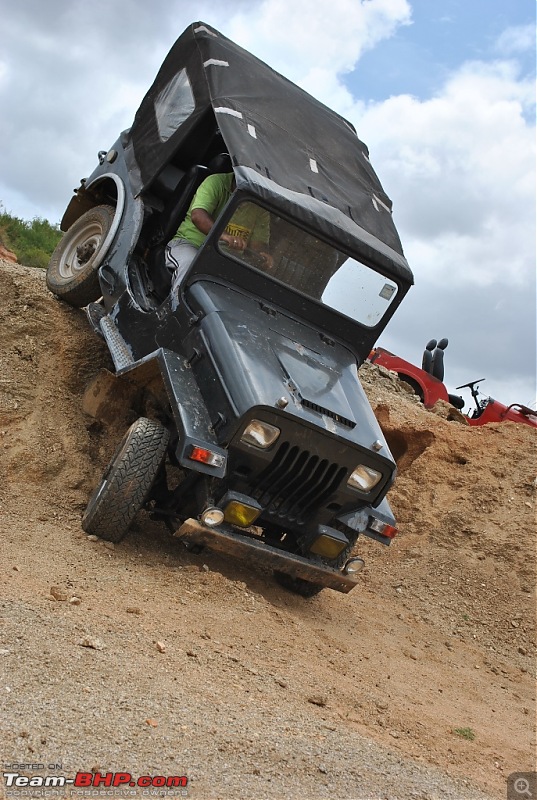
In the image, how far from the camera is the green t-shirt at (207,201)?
594 cm

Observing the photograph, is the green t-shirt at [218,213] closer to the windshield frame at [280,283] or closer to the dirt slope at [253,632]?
the windshield frame at [280,283]

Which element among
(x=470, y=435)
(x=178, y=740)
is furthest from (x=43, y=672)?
(x=470, y=435)

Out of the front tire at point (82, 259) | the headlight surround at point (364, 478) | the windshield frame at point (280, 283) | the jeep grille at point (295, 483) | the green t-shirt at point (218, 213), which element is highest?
the green t-shirt at point (218, 213)

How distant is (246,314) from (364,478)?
4.41 ft

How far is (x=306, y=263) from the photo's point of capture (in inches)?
229

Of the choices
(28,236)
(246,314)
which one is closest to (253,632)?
(246,314)

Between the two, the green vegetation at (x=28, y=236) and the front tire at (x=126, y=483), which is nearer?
the front tire at (x=126, y=483)

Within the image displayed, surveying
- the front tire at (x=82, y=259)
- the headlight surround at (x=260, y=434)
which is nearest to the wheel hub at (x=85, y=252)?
the front tire at (x=82, y=259)

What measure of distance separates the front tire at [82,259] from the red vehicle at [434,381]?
255 inches

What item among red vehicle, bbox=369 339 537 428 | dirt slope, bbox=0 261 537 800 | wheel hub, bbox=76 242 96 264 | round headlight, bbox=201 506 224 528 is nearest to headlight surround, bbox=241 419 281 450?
round headlight, bbox=201 506 224 528

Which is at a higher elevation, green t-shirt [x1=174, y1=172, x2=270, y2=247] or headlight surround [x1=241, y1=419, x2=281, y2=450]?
green t-shirt [x1=174, y1=172, x2=270, y2=247]

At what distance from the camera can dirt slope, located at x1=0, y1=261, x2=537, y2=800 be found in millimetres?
2809

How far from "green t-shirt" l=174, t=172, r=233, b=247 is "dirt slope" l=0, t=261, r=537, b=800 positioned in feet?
4.98

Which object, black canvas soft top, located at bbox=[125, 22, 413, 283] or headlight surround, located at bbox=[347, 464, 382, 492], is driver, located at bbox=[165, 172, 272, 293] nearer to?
black canvas soft top, located at bbox=[125, 22, 413, 283]
